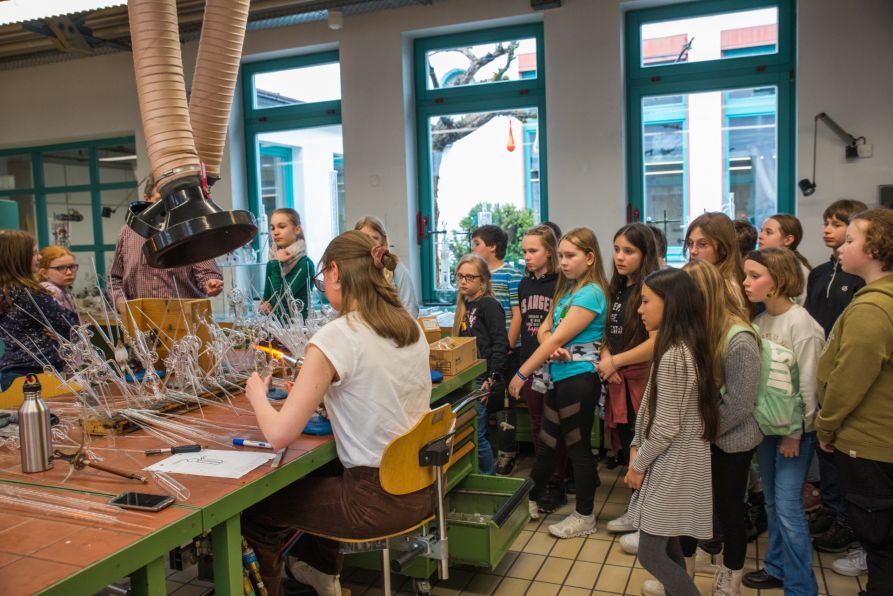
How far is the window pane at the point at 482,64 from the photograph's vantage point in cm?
557

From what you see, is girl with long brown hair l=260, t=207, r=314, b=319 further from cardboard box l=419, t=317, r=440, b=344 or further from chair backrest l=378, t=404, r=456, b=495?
chair backrest l=378, t=404, r=456, b=495

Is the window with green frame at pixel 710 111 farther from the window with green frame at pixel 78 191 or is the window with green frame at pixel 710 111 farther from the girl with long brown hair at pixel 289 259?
the window with green frame at pixel 78 191

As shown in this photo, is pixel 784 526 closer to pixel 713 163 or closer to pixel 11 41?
pixel 713 163

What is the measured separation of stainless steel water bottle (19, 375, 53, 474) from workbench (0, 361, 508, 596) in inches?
1.3

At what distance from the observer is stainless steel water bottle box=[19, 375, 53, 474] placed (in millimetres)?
1820

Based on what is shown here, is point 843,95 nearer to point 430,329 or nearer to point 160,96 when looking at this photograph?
point 430,329

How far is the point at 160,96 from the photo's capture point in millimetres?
1817

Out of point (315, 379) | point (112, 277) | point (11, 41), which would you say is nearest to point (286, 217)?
point (112, 277)

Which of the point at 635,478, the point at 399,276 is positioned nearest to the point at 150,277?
the point at 399,276

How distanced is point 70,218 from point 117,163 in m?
0.81

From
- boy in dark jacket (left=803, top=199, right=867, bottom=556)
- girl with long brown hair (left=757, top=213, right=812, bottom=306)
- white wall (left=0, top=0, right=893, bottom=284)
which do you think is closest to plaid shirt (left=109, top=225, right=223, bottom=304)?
white wall (left=0, top=0, right=893, bottom=284)

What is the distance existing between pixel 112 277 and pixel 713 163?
3.97 m

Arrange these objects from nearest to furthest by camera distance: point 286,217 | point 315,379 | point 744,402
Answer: point 315,379 < point 744,402 < point 286,217

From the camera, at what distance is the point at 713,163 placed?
5.21 metres
